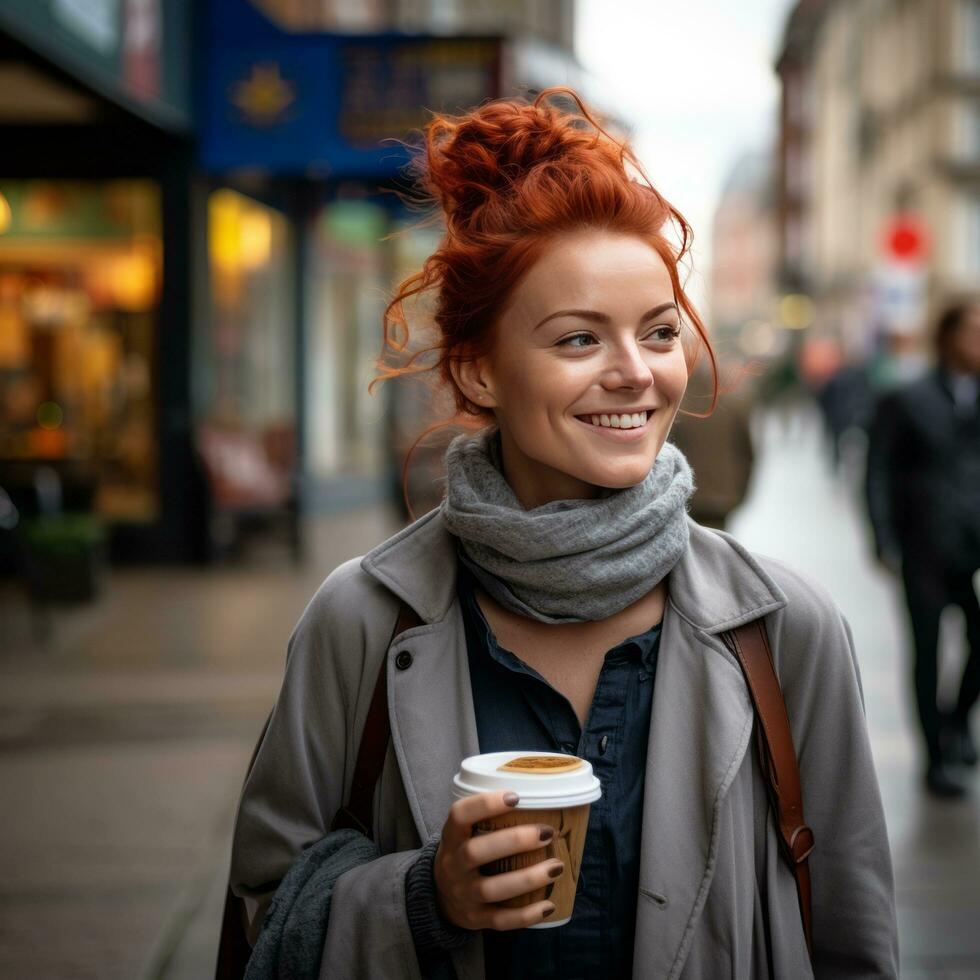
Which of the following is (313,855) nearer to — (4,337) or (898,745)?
(898,745)

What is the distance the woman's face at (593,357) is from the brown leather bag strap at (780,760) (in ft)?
0.96

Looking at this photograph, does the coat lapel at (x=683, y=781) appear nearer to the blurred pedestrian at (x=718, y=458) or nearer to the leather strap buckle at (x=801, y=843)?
the leather strap buckle at (x=801, y=843)

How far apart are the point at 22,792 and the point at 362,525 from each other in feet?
33.2

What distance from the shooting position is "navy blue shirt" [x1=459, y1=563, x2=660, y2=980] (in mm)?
1954

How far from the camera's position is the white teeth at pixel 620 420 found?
198 centimetres

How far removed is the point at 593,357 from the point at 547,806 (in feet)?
2.00

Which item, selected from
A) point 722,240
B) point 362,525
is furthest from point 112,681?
point 722,240

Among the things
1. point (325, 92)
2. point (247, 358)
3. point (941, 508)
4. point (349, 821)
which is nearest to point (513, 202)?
point (349, 821)

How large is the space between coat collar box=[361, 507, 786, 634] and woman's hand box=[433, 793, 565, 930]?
0.41m

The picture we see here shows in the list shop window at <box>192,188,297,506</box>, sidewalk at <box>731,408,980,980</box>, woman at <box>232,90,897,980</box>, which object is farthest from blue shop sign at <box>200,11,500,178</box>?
woman at <box>232,90,897,980</box>

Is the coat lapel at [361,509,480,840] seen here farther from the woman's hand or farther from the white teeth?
the white teeth

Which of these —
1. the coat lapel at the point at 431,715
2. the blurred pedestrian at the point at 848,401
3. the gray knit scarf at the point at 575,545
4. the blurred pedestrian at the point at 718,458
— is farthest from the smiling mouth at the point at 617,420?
the blurred pedestrian at the point at 848,401

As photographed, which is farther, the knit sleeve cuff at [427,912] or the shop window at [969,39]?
the shop window at [969,39]

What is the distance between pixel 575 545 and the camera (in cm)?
197
